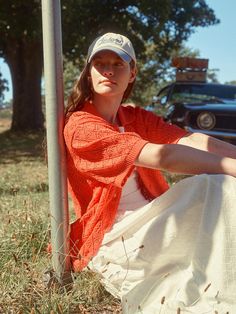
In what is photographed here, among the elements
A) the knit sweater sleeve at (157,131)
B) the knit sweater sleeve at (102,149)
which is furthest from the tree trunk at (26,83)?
the knit sweater sleeve at (102,149)

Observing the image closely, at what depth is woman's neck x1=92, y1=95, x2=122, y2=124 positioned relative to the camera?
7.73 feet

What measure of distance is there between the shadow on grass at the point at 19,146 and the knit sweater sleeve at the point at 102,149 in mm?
6730

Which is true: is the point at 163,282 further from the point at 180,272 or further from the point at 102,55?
the point at 102,55

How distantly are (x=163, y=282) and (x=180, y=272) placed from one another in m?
0.09

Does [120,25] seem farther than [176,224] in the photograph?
Yes

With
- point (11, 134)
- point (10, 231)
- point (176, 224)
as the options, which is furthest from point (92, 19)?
point (176, 224)

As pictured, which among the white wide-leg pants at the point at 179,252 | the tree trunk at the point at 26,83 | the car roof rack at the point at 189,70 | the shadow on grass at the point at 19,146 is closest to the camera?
the white wide-leg pants at the point at 179,252

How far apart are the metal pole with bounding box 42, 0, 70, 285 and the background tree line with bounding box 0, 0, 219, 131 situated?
9.81 metres

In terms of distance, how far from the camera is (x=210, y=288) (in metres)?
1.95

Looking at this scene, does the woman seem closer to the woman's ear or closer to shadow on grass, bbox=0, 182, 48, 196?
the woman's ear

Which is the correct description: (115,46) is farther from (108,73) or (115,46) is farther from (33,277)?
(33,277)

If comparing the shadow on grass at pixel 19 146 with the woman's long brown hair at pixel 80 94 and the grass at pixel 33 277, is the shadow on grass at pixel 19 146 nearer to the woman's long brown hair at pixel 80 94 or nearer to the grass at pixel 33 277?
the grass at pixel 33 277

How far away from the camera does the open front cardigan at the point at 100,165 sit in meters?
2.03

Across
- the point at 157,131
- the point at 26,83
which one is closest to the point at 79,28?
the point at 26,83
